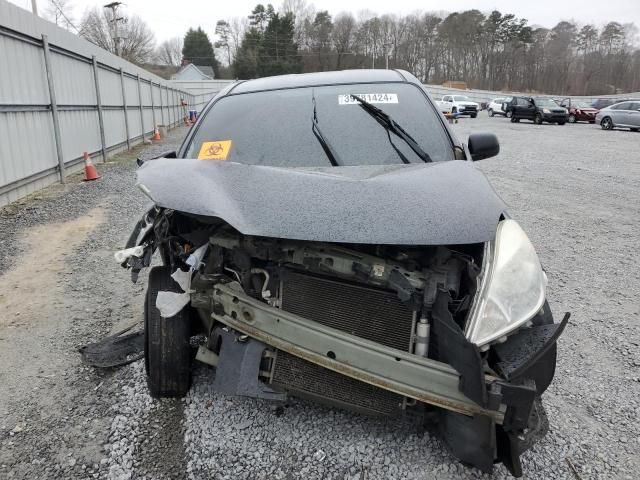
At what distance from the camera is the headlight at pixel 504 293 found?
71.9 inches

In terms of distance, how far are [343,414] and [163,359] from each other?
987 mm

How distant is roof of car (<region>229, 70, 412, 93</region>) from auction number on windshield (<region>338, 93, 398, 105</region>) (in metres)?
0.23

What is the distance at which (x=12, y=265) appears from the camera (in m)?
4.95

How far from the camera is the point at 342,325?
2.13 m

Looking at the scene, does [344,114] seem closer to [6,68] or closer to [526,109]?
[6,68]

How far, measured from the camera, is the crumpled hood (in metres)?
1.89

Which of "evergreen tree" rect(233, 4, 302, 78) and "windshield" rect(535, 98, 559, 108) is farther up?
"evergreen tree" rect(233, 4, 302, 78)

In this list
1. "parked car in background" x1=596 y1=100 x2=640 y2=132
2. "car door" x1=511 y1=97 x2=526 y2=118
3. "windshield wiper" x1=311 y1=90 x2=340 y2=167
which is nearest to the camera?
"windshield wiper" x1=311 y1=90 x2=340 y2=167

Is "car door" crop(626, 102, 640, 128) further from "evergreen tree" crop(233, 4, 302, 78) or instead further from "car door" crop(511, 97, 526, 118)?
"evergreen tree" crop(233, 4, 302, 78)

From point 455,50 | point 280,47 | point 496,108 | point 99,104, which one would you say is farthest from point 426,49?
point 99,104

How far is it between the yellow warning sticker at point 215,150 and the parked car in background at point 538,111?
28350 mm

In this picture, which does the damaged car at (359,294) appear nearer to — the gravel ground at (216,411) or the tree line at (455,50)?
the gravel ground at (216,411)

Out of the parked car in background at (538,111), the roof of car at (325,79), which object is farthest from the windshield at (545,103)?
the roof of car at (325,79)

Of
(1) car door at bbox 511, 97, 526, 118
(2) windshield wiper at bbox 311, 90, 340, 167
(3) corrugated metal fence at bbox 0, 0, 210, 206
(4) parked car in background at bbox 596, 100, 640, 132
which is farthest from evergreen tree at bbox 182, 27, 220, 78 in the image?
(2) windshield wiper at bbox 311, 90, 340, 167
